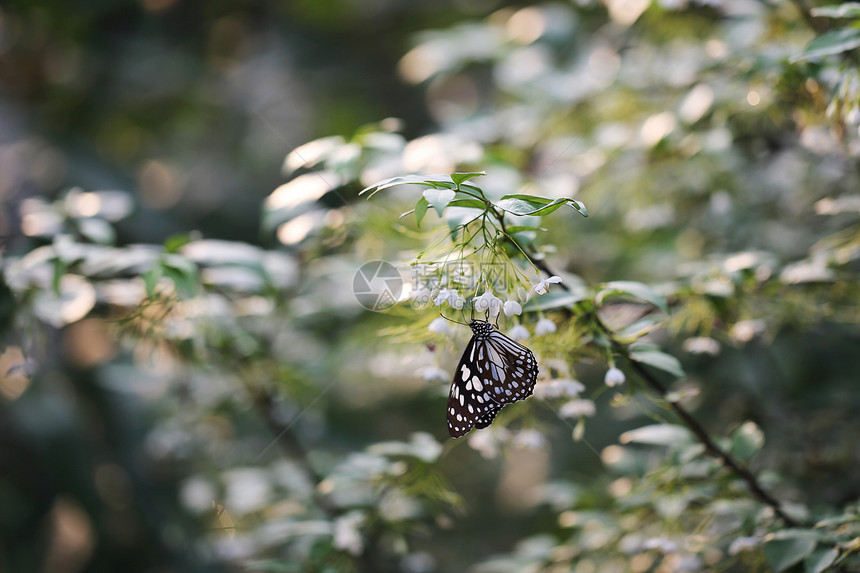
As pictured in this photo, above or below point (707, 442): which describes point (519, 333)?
above

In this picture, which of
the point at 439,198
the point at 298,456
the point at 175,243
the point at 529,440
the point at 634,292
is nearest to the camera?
the point at 439,198

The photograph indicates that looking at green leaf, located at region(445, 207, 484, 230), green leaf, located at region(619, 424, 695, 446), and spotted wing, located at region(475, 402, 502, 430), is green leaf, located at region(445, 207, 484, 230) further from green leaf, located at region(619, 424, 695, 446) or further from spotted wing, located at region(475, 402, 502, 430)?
green leaf, located at region(619, 424, 695, 446)

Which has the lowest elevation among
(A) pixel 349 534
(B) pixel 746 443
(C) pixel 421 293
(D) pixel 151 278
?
(B) pixel 746 443

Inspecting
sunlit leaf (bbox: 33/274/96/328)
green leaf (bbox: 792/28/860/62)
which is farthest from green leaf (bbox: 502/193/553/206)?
sunlit leaf (bbox: 33/274/96/328)

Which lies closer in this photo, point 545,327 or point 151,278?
point 545,327

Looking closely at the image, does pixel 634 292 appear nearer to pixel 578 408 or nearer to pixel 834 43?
pixel 578 408

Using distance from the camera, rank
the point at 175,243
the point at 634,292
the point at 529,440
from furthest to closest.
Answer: the point at 175,243 → the point at 529,440 → the point at 634,292

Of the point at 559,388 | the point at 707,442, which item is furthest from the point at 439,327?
the point at 707,442
